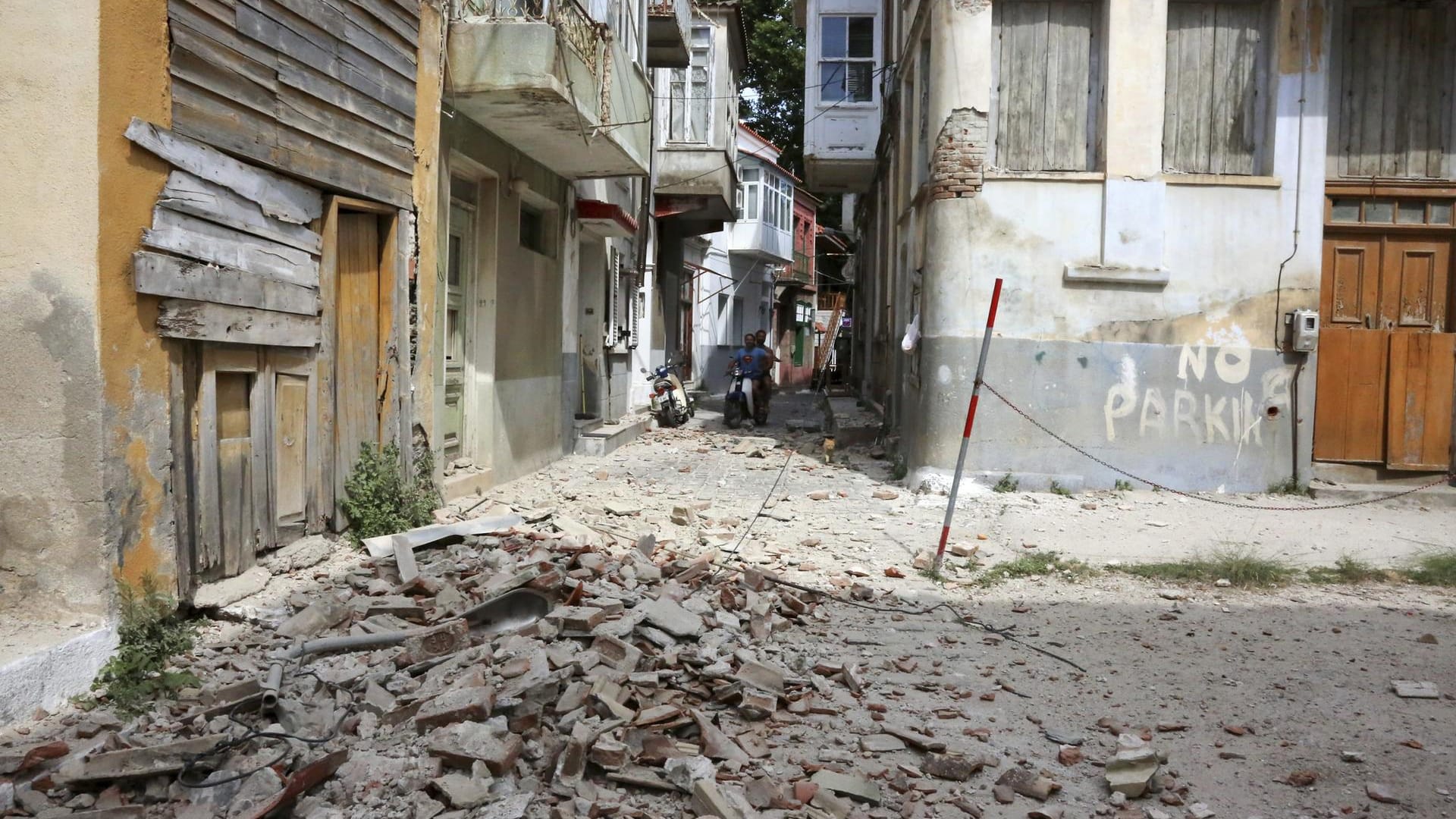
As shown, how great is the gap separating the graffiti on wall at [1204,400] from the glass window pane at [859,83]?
10.1 meters

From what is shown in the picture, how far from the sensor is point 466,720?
12.6ft

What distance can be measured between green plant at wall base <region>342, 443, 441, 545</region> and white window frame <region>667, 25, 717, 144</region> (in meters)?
13.6

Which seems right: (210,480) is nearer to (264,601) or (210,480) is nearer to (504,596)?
(264,601)

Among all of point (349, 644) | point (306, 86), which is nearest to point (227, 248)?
point (306, 86)

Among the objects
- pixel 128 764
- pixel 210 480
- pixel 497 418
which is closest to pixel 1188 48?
pixel 497 418

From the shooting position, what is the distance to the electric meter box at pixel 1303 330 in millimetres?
9633

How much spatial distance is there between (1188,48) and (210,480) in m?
9.97

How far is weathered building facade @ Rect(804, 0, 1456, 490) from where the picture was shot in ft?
32.2

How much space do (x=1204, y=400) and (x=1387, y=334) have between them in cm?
193

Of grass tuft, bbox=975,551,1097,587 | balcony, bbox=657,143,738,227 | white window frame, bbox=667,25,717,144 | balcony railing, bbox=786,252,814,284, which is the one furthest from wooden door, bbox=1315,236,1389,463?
balcony railing, bbox=786,252,814,284

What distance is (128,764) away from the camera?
3420mm

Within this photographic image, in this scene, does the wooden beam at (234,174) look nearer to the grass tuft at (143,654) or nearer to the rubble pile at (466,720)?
the grass tuft at (143,654)

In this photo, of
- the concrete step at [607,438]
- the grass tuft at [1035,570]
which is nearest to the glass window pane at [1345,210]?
the grass tuft at [1035,570]

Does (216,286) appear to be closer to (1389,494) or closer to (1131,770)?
(1131,770)
